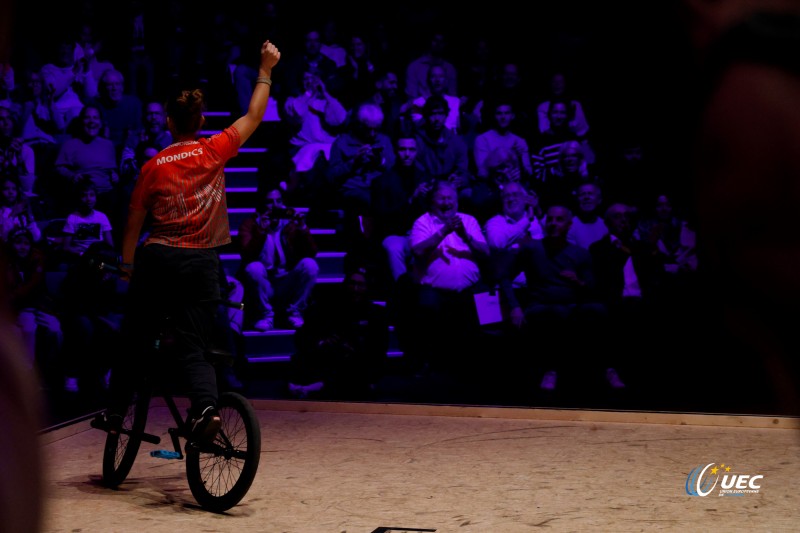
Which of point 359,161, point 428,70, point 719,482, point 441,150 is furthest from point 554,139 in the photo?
point 719,482

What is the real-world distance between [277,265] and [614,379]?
8.33ft

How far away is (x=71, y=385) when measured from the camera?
6.71 meters

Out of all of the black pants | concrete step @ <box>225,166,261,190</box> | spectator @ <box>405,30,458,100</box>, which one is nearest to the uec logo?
the black pants

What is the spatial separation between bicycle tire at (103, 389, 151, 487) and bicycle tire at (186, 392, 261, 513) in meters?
0.29

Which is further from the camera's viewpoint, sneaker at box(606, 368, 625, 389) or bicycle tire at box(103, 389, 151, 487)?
sneaker at box(606, 368, 625, 389)

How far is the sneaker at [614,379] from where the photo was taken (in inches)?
245

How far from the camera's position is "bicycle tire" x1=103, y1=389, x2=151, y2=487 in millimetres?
3949

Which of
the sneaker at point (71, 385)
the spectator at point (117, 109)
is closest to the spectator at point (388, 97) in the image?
the spectator at point (117, 109)

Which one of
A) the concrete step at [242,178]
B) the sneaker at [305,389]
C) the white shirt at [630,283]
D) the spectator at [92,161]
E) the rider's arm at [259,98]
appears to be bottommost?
the sneaker at [305,389]

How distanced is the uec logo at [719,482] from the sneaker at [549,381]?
2.02 m

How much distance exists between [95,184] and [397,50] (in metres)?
2.50

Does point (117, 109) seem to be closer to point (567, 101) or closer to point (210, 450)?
point (567, 101)

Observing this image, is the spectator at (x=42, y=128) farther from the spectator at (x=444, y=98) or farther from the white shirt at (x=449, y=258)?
the white shirt at (x=449, y=258)

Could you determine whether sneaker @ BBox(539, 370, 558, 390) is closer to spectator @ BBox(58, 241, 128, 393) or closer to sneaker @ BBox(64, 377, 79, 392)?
spectator @ BBox(58, 241, 128, 393)
